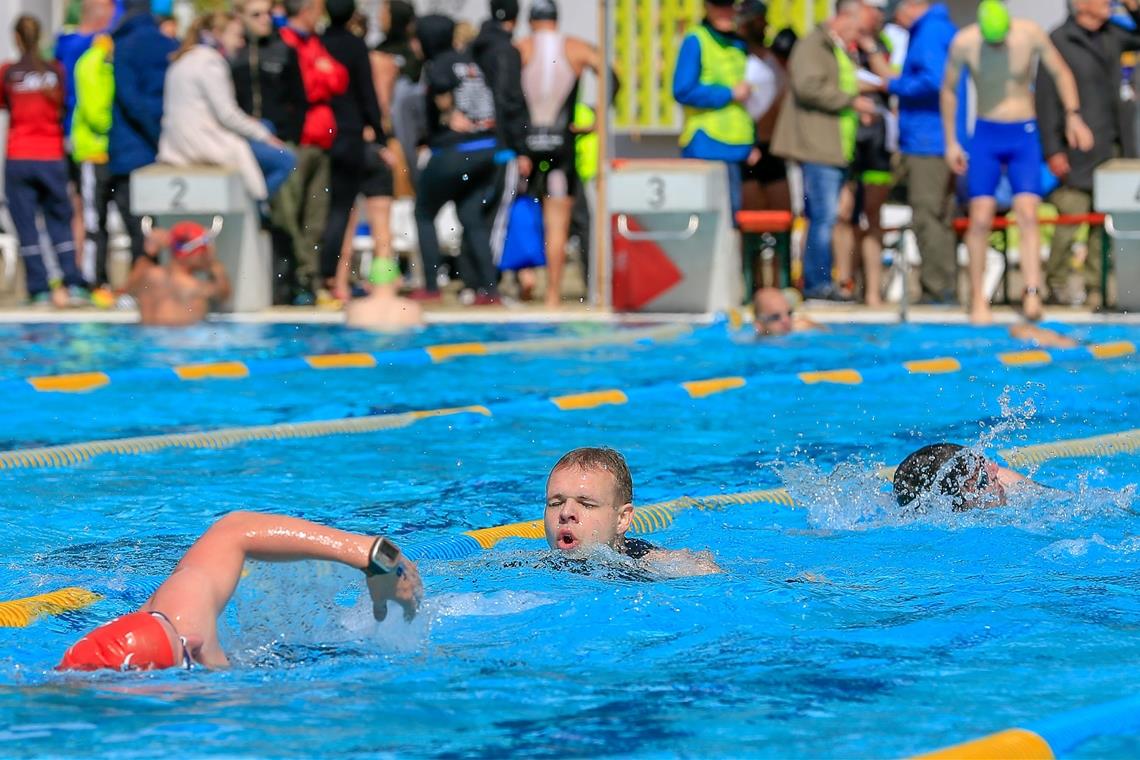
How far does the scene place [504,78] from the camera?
39.4 ft

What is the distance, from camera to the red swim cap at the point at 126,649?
12.1ft

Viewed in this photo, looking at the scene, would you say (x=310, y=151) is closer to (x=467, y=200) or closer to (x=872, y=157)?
(x=467, y=200)

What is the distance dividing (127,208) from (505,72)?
2874 mm

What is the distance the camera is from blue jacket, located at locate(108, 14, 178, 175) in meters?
12.1

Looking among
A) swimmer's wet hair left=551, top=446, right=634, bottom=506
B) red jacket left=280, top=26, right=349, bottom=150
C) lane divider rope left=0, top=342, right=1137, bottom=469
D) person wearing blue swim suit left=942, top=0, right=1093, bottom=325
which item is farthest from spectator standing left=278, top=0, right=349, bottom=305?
swimmer's wet hair left=551, top=446, right=634, bottom=506

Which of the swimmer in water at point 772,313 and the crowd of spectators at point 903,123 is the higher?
the crowd of spectators at point 903,123

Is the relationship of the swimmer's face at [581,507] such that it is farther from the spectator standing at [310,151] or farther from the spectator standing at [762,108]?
the spectator standing at [310,151]

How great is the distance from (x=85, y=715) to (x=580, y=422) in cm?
462

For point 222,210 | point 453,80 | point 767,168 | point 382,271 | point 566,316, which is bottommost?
point 566,316

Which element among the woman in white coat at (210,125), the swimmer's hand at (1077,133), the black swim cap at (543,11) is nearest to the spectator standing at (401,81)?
the woman in white coat at (210,125)

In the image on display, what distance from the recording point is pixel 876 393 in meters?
8.95

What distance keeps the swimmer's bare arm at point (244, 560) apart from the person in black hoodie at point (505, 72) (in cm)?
816

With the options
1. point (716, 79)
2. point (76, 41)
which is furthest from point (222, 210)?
point (716, 79)

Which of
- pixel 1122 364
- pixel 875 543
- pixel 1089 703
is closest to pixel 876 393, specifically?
pixel 1122 364
